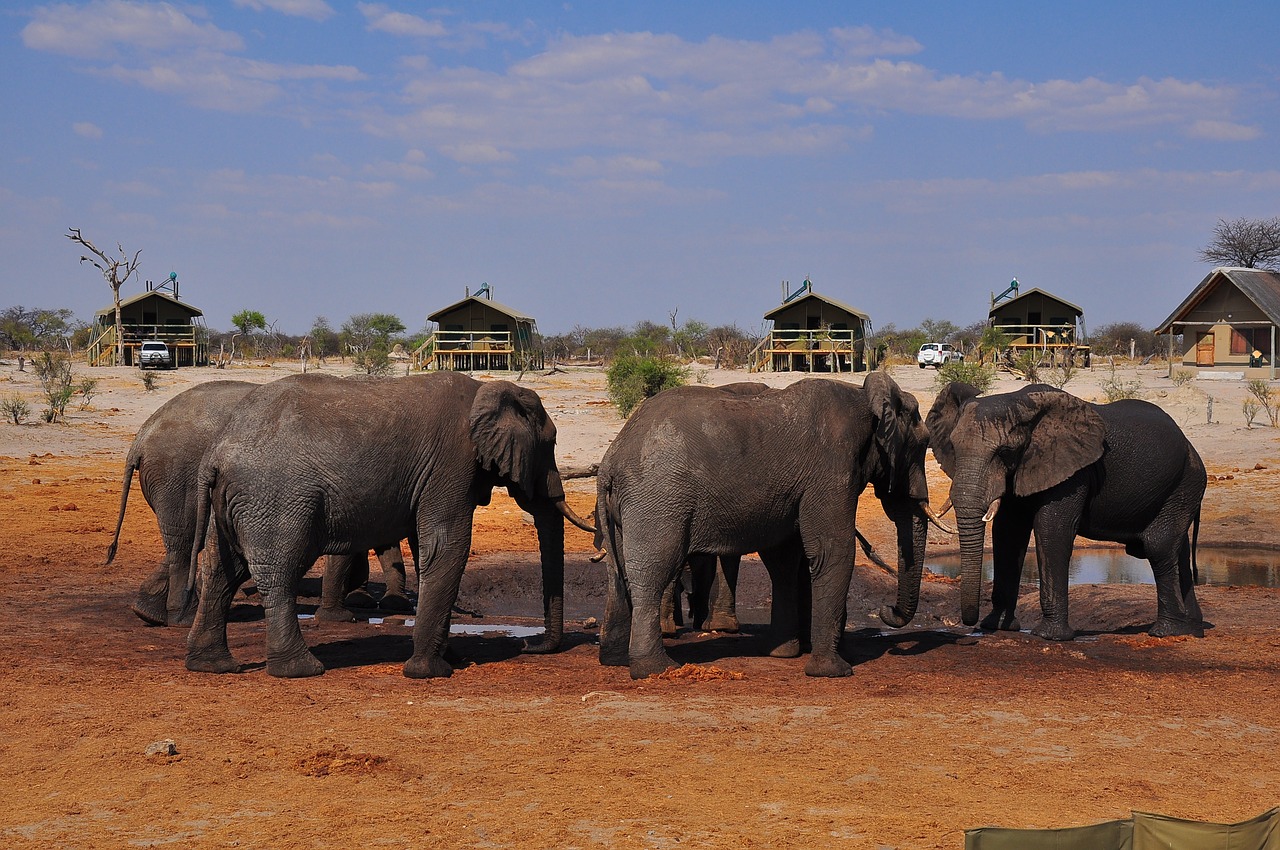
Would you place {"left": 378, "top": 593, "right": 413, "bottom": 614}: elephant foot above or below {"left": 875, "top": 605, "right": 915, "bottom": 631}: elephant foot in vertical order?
below

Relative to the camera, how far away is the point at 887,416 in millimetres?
10492

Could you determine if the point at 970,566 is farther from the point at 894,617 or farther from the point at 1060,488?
the point at 1060,488

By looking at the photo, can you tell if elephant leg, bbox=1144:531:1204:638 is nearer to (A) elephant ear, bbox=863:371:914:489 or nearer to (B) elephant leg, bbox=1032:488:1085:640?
(B) elephant leg, bbox=1032:488:1085:640

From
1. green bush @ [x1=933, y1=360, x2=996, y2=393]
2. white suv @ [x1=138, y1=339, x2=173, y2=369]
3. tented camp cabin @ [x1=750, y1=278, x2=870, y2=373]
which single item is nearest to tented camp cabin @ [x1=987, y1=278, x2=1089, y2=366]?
tented camp cabin @ [x1=750, y1=278, x2=870, y2=373]

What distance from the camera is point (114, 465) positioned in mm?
25672

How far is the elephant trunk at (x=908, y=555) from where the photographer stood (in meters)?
11.0

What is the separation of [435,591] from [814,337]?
4945 cm

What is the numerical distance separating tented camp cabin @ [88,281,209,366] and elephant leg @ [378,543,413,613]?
50249 mm

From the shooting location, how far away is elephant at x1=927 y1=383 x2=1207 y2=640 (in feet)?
38.5

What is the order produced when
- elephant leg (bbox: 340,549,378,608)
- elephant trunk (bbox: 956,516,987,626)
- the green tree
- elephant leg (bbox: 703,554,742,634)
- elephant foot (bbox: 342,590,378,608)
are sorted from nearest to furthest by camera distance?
elephant trunk (bbox: 956,516,987,626)
elephant leg (bbox: 703,554,742,634)
elephant leg (bbox: 340,549,378,608)
elephant foot (bbox: 342,590,378,608)
the green tree

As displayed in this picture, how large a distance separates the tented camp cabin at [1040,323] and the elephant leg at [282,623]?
52057 mm

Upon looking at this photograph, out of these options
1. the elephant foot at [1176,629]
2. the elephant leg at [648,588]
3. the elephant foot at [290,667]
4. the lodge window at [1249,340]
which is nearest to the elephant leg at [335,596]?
the elephant foot at [290,667]

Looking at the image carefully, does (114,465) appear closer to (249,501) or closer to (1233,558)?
(249,501)

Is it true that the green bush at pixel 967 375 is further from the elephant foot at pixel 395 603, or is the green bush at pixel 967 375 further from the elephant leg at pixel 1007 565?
the elephant foot at pixel 395 603
